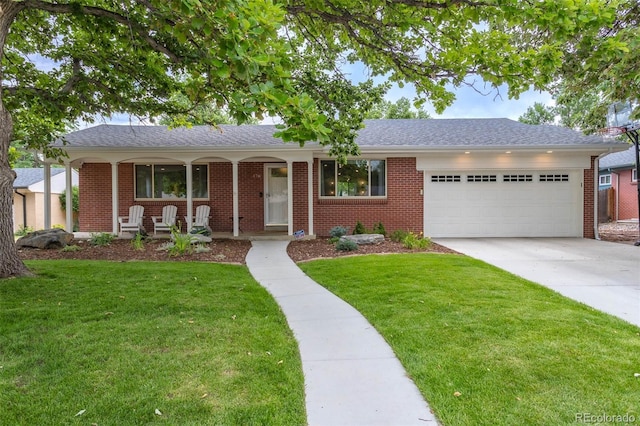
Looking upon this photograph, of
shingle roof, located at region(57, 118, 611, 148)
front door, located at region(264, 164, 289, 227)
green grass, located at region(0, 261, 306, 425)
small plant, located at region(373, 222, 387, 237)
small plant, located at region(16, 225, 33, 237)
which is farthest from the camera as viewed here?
small plant, located at region(16, 225, 33, 237)

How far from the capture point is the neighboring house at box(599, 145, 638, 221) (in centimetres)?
1961

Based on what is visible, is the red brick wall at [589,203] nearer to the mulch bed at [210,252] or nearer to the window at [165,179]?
the mulch bed at [210,252]

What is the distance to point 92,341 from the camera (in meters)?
3.41

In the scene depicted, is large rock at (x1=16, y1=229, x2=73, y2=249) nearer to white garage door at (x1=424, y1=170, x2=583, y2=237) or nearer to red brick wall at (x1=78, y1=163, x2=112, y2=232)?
red brick wall at (x1=78, y1=163, x2=112, y2=232)

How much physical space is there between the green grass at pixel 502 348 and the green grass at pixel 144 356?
1095mm

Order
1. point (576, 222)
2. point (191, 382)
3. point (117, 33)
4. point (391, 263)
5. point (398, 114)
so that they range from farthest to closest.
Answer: point (398, 114) < point (576, 222) < point (391, 263) < point (117, 33) < point (191, 382)

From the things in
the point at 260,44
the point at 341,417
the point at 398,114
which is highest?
the point at 398,114

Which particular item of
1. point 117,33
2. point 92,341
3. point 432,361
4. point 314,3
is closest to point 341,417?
point 432,361

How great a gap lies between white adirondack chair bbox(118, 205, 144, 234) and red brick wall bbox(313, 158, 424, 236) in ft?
18.1

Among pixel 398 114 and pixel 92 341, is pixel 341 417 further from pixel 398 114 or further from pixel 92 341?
pixel 398 114

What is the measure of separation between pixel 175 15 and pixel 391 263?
5.29 meters

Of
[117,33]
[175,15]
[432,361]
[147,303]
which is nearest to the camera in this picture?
[432,361]

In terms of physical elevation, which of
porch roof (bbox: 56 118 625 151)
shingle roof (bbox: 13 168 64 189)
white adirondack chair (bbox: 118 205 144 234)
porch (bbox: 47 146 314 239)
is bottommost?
white adirondack chair (bbox: 118 205 144 234)

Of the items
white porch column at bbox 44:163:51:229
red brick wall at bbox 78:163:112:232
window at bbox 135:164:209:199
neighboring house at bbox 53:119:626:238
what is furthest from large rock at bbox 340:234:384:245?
white porch column at bbox 44:163:51:229
